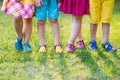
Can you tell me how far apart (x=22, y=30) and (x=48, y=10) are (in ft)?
1.70

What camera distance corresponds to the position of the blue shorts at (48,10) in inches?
189

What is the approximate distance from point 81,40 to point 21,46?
0.89 meters

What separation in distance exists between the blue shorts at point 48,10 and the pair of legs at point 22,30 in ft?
0.58

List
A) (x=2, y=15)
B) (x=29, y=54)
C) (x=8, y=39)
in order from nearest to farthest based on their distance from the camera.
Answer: (x=29, y=54)
(x=8, y=39)
(x=2, y=15)

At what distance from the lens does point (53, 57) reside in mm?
4781

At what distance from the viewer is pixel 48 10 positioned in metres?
4.86

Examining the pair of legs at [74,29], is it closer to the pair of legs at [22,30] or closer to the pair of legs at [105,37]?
the pair of legs at [105,37]

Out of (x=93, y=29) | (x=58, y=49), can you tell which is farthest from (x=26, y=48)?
(x=93, y=29)

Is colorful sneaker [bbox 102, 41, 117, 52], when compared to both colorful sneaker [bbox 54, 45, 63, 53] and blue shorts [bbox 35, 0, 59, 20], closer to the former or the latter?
colorful sneaker [bbox 54, 45, 63, 53]

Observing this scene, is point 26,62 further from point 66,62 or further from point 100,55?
point 100,55

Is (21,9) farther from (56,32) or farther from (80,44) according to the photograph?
(80,44)

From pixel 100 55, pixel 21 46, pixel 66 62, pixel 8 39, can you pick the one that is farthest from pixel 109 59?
pixel 8 39

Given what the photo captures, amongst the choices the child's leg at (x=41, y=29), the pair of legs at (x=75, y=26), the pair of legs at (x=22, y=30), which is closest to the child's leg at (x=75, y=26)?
the pair of legs at (x=75, y=26)

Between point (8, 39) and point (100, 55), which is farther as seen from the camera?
point (8, 39)
